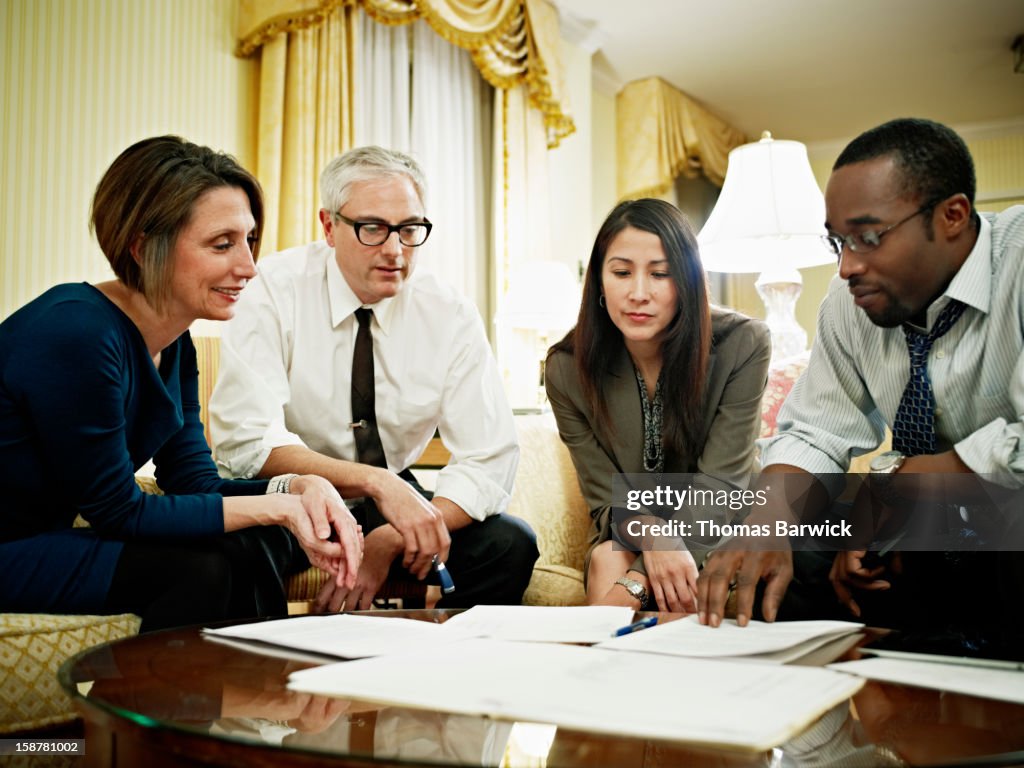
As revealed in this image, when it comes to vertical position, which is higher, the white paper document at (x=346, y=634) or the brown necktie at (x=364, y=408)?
the brown necktie at (x=364, y=408)

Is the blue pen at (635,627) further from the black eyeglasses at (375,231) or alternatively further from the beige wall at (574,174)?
the beige wall at (574,174)

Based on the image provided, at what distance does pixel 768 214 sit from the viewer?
2.74m

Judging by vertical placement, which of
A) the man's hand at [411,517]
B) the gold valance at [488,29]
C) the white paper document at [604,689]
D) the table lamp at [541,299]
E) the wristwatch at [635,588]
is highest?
the gold valance at [488,29]

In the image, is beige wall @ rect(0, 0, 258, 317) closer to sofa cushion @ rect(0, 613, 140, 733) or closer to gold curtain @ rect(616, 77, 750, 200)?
sofa cushion @ rect(0, 613, 140, 733)

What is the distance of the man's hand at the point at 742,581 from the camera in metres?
1.05

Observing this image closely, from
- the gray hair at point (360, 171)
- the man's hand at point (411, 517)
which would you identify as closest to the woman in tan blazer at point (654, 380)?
the man's hand at point (411, 517)

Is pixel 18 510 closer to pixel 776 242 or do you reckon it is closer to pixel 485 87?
pixel 776 242

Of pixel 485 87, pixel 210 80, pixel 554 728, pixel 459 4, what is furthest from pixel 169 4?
pixel 554 728

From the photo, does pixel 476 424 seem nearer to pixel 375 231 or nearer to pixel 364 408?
pixel 364 408

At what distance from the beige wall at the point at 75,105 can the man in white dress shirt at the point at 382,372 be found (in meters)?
1.27

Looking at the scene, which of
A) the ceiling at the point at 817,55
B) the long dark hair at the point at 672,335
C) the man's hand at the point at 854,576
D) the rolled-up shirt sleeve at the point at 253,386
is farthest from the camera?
the ceiling at the point at 817,55

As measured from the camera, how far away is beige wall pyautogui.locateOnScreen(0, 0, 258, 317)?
2.82m

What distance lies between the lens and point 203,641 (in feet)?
3.19

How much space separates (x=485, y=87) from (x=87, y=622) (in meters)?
3.87
